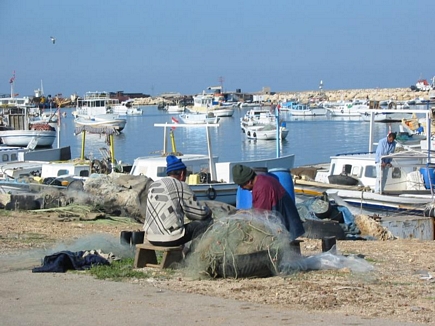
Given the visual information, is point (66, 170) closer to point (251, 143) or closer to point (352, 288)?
point (352, 288)

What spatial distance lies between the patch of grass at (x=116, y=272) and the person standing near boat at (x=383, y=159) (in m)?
10.4

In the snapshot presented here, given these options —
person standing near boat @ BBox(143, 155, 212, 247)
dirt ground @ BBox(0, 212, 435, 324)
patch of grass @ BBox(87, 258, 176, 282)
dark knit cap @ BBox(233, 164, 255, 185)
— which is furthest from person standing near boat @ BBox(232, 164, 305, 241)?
patch of grass @ BBox(87, 258, 176, 282)

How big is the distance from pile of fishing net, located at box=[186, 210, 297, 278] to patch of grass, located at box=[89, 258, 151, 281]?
1.96ft

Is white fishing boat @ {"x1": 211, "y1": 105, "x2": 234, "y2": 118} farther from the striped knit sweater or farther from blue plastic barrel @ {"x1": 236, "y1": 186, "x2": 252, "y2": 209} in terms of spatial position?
the striped knit sweater

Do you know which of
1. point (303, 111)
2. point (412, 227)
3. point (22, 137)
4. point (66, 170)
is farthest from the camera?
point (303, 111)

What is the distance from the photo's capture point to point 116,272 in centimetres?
849

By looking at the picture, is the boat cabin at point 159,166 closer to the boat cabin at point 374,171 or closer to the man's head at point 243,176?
the boat cabin at point 374,171

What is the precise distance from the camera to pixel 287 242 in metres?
8.24

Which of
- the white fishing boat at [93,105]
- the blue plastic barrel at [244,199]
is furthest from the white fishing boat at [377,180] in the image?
the white fishing boat at [93,105]

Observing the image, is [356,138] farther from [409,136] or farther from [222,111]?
[222,111]

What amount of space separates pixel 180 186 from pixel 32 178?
14.8m

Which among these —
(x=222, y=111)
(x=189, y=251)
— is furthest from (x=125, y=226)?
(x=222, y=111)

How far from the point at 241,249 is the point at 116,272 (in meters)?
1.39

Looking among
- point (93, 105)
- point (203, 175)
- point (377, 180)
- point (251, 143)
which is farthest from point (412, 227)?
point (93, 105)
